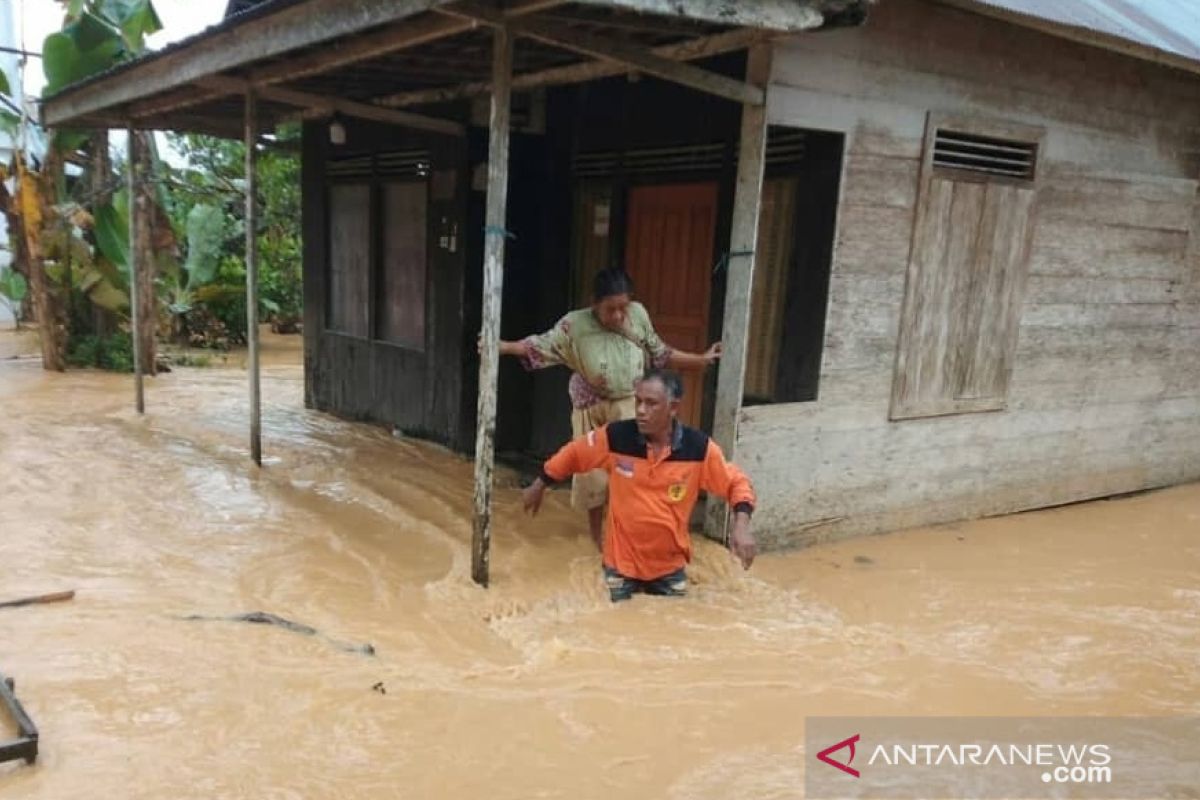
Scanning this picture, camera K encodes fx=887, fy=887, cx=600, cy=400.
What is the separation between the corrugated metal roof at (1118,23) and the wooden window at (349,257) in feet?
19.2

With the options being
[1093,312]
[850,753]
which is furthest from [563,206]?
[850,753]

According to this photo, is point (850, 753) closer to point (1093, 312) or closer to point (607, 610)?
point (607, 610)

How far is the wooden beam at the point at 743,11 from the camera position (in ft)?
12.2

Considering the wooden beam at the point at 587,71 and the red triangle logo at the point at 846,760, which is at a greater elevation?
the wooden beam at the point at 587,71

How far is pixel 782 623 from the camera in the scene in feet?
15.1

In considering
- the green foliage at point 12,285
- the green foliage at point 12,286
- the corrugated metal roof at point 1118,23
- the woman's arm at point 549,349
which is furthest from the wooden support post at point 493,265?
the green foliage at point 12,285

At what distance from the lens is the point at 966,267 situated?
625cm

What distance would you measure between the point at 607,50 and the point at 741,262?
142cm

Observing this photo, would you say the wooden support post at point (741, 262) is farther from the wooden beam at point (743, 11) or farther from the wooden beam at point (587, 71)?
the wooden beam at point (743, 11)

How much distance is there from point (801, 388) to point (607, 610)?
2095mm

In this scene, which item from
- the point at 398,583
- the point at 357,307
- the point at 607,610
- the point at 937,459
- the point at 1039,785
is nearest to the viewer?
the point at 1039,785

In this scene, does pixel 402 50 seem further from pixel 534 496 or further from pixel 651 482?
pixel 651 482

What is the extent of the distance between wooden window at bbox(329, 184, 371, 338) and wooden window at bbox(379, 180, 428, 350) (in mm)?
261

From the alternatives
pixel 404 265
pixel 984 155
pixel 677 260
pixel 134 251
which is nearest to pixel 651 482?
pixel 677 260
